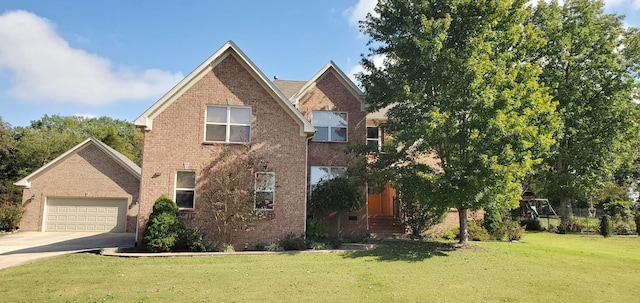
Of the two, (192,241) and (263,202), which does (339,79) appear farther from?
(192,241)

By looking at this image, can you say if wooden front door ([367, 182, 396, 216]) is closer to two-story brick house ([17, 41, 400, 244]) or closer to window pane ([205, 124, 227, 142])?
two-story brick house ([17, 41, 400, 244])

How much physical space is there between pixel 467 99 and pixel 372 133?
8467 mm

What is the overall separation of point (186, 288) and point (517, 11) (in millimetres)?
15020

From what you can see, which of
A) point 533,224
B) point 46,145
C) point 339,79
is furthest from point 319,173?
point 46,145

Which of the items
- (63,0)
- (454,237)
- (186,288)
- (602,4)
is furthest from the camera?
(602,4)

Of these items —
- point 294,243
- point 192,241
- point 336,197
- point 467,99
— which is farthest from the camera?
point 336,197

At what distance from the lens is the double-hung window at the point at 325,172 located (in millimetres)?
19219

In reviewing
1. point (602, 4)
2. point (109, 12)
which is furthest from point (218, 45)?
point (602, 4)

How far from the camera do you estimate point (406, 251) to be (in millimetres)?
14719

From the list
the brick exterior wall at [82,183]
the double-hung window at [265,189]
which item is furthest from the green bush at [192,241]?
the brick exterior wall at [82,183]

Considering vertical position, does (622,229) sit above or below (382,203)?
below

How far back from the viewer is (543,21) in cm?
2602

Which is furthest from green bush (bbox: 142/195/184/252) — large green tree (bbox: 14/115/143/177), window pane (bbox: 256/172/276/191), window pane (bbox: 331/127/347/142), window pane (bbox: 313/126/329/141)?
large green tree (bbox: 14/115/143/177)

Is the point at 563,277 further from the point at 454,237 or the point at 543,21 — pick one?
the point at 543,21
